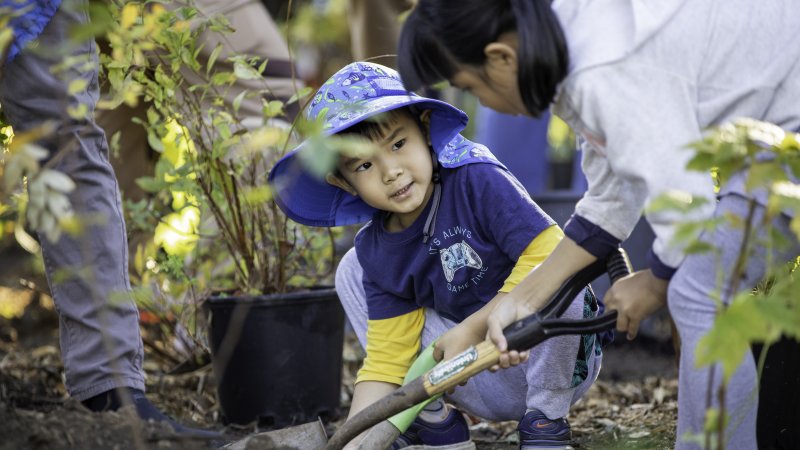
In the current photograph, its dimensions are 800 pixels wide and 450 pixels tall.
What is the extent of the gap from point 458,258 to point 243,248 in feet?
2.53

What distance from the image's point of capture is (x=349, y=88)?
2254mm

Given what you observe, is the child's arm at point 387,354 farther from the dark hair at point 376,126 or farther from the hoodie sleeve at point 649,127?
the hoodie sleeve at point 649,127

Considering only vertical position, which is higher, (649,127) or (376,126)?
(649,127)

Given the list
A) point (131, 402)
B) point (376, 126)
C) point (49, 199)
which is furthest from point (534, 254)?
point (49, 199)

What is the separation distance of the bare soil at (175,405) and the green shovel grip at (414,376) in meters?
0.41

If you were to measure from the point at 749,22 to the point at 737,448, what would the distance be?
73 centimetres

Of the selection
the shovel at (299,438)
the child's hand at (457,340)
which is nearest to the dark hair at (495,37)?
the child's hand at (457,340)

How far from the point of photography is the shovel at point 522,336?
5.92 feet

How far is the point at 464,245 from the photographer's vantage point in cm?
225

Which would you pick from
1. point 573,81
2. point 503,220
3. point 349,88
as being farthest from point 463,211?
point 573,81

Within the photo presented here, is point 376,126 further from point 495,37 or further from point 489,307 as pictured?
point 495,37

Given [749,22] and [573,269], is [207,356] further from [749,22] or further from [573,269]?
[749,22]

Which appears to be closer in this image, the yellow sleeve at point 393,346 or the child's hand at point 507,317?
the child's hand at point 507,317

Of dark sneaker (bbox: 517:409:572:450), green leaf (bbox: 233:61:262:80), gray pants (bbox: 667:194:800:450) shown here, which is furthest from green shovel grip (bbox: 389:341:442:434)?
green leaf (bbox: 233:61:262:80)
